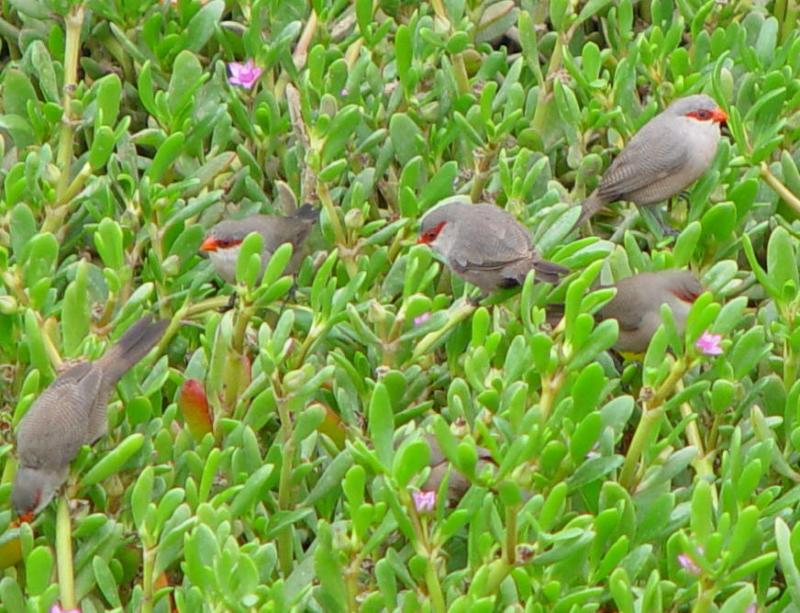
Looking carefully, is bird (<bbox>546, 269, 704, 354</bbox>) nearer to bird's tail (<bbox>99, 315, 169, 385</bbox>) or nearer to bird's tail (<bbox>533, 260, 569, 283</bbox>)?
bird's tail (<bbox>533, 260, 569, 283</bbox>)

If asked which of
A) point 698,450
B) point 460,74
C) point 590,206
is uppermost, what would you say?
point 460,74

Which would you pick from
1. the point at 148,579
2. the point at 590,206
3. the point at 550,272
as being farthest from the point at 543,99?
the point at 148,579

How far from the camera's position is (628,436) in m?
3.01

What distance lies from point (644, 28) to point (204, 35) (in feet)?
4.26

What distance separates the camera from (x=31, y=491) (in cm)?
261

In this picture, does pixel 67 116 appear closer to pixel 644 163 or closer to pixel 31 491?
pixel 31 491

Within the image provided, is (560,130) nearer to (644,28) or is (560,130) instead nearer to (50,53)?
(644,28)

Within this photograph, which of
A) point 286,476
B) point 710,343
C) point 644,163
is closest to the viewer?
point 710,343

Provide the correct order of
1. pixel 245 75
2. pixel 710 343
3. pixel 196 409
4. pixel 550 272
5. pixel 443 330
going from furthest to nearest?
pixel 245 75 → pixel 550 272 → pixel 443 330 → pixel 196 409 → pixel 710 343

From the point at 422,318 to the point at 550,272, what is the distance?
0.30 metres

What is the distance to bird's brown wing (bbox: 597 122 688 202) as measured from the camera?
11.2 ft

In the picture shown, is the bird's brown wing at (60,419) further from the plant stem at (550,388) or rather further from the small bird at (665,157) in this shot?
the small bird at (665,157)

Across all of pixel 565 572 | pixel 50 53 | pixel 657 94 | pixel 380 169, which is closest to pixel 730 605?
pixel 565 572

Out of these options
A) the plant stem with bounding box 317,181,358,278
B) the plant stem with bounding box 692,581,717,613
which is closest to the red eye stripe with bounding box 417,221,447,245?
the plant stem with bounding box 317,181,358,278
